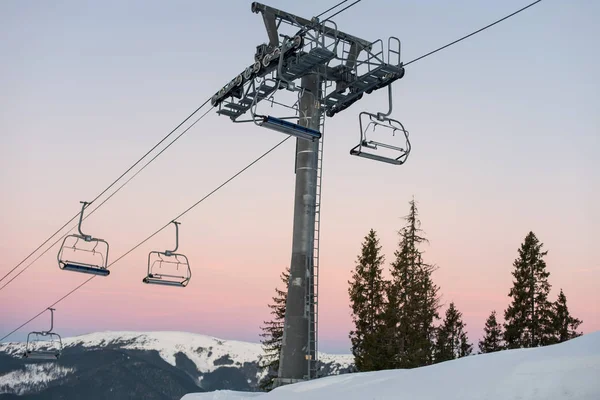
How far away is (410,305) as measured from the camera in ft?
207

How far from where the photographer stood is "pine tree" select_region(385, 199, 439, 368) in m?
59.7

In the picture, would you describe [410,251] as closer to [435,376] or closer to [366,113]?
[366,113]

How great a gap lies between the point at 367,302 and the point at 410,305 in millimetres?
4340

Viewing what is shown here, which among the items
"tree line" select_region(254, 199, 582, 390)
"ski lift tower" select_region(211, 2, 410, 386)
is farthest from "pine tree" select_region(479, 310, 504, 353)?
"ski lift tower" select_region(211, 2, 410, 386)

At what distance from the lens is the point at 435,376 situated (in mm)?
12922

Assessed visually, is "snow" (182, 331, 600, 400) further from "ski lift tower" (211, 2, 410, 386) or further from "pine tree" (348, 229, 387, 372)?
"pine tree" (348, 229, 387, 372)

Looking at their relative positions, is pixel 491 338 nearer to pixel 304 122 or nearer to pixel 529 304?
pixel 529 304

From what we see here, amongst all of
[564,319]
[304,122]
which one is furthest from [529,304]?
[304,122]

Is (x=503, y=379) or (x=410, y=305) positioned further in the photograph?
(x=410, y=305)

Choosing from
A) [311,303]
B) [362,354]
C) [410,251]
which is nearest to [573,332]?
[410,251]

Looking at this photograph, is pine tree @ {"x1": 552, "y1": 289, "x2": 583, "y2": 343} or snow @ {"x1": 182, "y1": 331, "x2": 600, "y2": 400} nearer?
snow @ {"x1": 182, "y1": 331, "x2": 600, "y2": 400}

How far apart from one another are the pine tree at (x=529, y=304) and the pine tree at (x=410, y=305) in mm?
8431

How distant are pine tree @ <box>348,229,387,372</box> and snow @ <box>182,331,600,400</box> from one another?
46.3m

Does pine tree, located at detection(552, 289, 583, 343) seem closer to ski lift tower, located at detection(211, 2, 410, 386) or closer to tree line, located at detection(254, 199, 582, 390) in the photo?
tree line, located at detection(254, 199, 582, 390)
